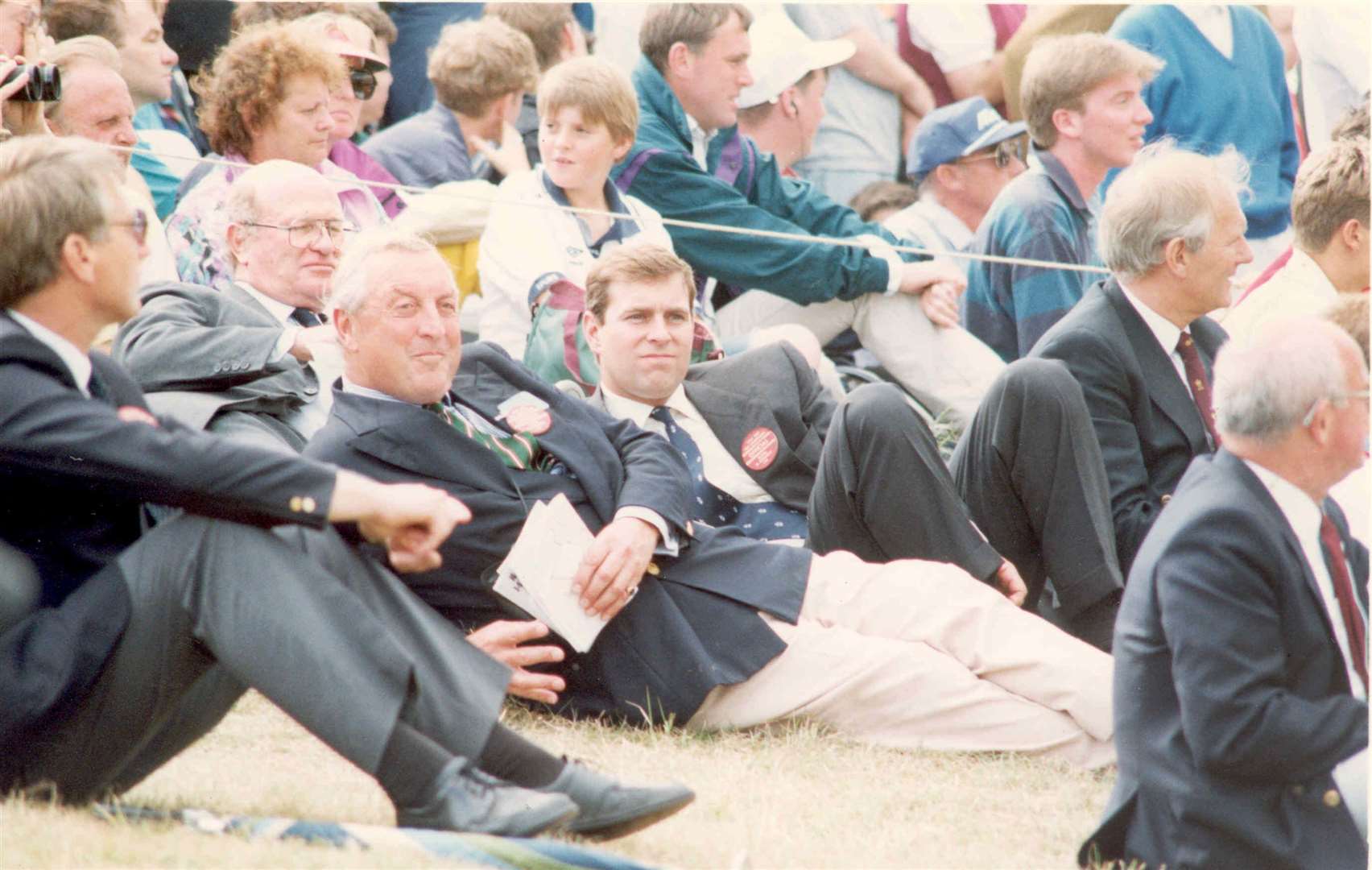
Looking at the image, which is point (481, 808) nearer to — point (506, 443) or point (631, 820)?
point (631, 820)

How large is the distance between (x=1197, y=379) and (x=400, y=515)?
245 cm

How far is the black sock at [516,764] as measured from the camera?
3.05 meters

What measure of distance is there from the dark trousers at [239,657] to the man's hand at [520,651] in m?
0.68

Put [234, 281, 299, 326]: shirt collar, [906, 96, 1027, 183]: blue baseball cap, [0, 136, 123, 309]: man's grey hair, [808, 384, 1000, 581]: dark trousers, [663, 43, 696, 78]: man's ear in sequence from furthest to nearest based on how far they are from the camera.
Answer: [906, 96, 1027, 183]: blue baseball cap → [663, 43, 696, 78]: man's ear → [234, 281, 299, 326]: shirt collar → [808, 384, 1000, 581]: dark trousers → [0, 136, 123, 309]: man's grey hair

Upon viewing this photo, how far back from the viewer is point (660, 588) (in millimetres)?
3922

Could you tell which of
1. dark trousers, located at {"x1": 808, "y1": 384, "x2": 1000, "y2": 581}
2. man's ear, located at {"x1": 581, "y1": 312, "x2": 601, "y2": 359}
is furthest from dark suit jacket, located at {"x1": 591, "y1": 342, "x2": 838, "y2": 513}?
dark trousers, located at {"x1": 808, "y1": 384, "x2": 1000, "y2": 581}

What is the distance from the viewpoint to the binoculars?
4.24m

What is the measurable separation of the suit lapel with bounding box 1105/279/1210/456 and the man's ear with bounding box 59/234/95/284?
261 centimetres

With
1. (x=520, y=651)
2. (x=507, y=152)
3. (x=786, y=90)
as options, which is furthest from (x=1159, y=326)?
(x=507, y=152)

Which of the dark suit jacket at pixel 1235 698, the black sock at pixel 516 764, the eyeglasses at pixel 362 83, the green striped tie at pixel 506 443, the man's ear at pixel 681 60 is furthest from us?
the man's ear at pixel 681 60

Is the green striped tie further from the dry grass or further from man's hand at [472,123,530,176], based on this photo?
man's hand at [472,123,530,176]

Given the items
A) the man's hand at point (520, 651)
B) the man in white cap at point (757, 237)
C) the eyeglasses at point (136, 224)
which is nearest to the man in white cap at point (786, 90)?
the man in white cap at point (757, 237)

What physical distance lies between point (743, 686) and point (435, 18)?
164 inches

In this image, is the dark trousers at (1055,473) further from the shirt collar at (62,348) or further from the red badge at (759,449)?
the shirt collar at (62,348)
